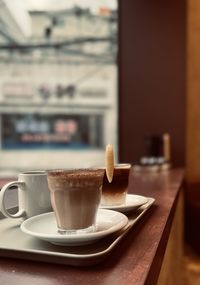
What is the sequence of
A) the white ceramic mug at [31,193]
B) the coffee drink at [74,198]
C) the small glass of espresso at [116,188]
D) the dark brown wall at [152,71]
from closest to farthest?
1. the coffee drink at [74,198]
2. the white ceramic mug at [31,193]
3. the small glass of espresso at [116,188]
4. the dark brown wall at [152,71]

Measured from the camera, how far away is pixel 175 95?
3107 millimetres

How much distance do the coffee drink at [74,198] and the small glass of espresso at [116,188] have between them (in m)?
0.29

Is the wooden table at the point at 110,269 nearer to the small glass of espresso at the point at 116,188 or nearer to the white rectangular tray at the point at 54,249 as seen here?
the white rectangular tray at the point at 54,249

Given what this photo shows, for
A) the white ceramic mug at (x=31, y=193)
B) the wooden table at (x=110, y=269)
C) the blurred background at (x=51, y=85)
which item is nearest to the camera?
the wooden table at (x=110, y=269)

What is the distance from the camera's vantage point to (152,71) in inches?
123

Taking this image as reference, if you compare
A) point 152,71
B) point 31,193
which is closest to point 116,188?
point 31,193

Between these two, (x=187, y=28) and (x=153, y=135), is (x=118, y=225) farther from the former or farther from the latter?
(x=187, y=28)

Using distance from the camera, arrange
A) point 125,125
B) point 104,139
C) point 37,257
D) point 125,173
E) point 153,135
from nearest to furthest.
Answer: point 37,257 < point 125,173 < point 153,135 < point 125,125 < point 104,139

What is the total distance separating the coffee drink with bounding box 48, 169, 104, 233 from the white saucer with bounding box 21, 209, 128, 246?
0.09 ft

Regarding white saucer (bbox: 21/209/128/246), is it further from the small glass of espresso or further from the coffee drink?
the small glass of espresso

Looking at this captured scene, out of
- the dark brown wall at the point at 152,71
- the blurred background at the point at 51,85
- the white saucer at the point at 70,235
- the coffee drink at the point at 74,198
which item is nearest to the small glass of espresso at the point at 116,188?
the white saucer at the point at 70,235

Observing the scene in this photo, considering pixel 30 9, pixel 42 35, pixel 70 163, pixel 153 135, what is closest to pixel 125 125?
pixel 153 135

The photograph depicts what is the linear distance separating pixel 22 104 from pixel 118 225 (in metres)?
3.12

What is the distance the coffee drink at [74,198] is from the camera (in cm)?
65
